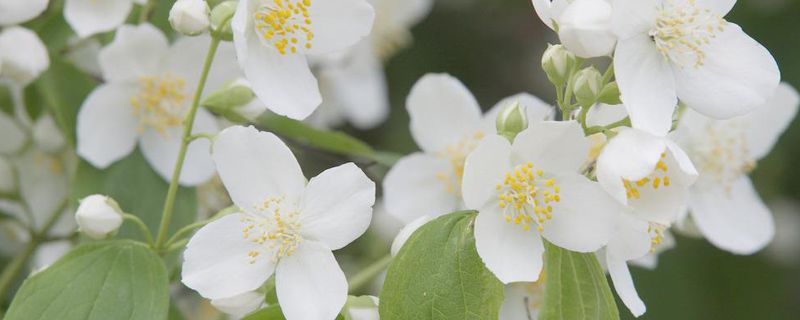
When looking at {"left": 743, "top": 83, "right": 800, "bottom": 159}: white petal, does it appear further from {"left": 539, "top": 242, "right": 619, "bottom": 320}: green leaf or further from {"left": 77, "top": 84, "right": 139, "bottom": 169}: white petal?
{"left": 77, "top": 84, "right": 139, "bottom": 169}: white petal

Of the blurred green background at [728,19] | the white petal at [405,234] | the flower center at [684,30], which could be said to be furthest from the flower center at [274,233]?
the blurred green background at [728,19]

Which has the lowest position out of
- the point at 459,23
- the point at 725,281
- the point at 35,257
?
the point at 725,281

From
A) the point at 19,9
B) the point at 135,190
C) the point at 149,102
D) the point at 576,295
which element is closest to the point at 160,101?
the point at 149,102

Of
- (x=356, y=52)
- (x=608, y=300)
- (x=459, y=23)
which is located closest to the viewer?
(x=608, y=300)

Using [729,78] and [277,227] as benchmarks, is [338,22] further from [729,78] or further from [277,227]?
[729,78]

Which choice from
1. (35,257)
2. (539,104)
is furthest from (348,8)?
(35,257)

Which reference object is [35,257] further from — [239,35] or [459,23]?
[459,23]

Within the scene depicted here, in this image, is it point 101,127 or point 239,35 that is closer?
point 239,35
